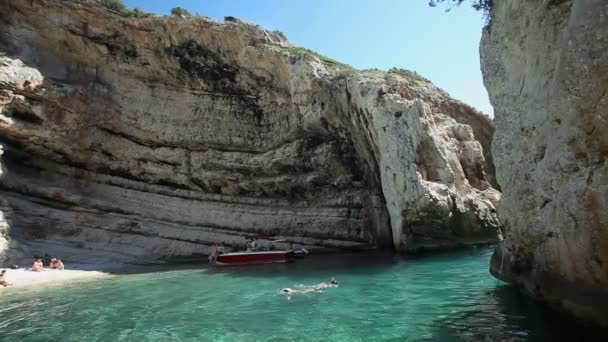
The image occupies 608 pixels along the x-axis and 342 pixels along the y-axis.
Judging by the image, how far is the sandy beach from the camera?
20000 millimetres

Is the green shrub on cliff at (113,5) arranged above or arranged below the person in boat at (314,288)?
above

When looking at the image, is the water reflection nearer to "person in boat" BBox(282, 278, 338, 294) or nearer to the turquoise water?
the turquoise water

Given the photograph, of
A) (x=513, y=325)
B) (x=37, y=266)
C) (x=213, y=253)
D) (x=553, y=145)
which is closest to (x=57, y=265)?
(x=37, y=266)

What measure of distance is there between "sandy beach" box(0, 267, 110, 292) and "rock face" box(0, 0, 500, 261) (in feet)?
9.80

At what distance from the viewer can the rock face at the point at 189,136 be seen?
2511 centimetres

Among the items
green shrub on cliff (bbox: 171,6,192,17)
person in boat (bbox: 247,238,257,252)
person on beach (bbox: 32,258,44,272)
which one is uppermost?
green shrub on cliff (bbox: 171,6,192,17)

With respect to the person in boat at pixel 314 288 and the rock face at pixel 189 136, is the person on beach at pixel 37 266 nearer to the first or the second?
the rock face at pixel 189 136

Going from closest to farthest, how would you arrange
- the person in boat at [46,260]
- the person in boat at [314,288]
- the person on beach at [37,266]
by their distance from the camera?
the person in boat at [314,288] → the person on beach at [37,266] → the person in boat at [46,260]

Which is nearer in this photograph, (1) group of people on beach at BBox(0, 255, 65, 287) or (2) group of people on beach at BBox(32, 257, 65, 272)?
(1) group of people on beach at BBox(0, 255, 65, 287)

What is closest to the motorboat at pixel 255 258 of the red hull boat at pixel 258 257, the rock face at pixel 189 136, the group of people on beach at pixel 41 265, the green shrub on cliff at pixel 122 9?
the red hull boat at pixel 258 257

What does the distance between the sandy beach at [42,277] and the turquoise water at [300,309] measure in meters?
2.03

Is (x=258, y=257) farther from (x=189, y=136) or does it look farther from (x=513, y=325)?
(x=513, y=325)

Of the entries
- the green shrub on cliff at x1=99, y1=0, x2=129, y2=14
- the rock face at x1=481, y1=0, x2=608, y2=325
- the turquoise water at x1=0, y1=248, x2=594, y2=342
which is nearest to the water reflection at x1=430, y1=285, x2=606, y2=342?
the turquoise water at x1=0, y1=248, x2=594, y2=342

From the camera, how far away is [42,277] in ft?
67.6
